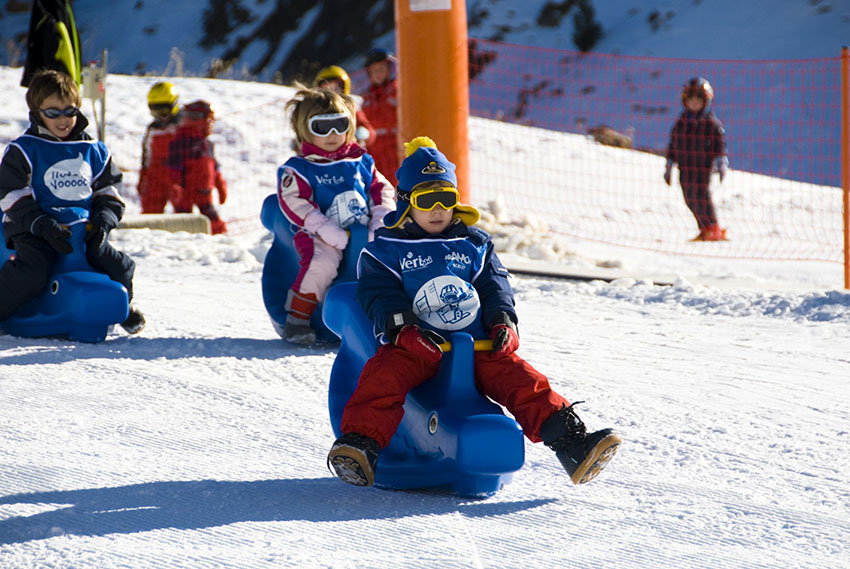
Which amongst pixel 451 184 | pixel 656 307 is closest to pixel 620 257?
pixel 656 307

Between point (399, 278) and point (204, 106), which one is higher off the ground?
point (204, 106)

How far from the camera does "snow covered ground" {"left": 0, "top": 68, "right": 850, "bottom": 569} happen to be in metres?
2.45

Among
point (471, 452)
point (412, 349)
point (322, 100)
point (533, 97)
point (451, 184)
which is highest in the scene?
point (533, 97)

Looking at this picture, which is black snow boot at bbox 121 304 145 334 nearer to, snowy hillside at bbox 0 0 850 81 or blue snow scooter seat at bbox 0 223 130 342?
blue snow scooter seat at bbox 0 223 130 342

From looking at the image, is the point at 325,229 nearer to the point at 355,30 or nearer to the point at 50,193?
the point at 50,193

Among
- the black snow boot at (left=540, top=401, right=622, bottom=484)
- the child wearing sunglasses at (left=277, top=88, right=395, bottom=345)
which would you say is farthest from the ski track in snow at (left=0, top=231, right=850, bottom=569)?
the child wearing sunglasses at (left=277, top=88, right=395, bottom=345)

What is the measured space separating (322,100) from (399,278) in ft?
6.12

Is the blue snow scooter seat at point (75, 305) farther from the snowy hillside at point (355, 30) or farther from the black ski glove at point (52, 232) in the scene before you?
the snowy hillside at point (355, 30)

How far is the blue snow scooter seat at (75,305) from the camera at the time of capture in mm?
4590

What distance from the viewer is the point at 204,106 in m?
10.2

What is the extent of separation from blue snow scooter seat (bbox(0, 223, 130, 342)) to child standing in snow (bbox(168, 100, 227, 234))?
16.8ft

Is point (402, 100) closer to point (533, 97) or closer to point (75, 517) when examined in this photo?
point (75, 517)

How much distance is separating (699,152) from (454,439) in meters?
7.86

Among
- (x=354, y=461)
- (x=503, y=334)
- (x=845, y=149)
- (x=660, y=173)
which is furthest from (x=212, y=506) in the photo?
(x=660, y=173)
